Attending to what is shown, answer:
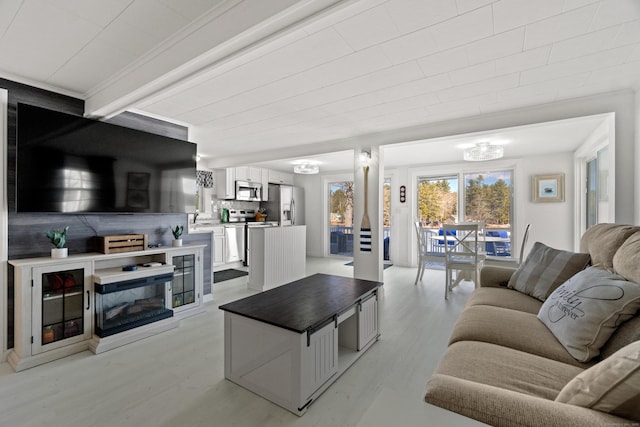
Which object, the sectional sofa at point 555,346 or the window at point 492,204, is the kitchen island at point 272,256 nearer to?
the sectional sofa at point 555,346

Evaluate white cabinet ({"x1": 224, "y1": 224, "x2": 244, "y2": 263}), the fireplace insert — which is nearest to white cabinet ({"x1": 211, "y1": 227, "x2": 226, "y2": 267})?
white cabinet ({"x1": 224, "y1": 224, "x2": 244, "y2": 263})

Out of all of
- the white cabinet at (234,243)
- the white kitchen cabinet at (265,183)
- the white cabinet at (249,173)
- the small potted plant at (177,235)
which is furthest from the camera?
the white kitchen cabinet at (265,183)

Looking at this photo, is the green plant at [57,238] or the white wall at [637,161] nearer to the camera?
the white wall at [637,161]

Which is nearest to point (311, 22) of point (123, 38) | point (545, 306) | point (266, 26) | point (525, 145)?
point (266, 26)

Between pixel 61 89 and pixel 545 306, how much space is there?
4.19 m

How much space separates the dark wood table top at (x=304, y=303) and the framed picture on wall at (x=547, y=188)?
4.25m

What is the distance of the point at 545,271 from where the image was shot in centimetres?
221

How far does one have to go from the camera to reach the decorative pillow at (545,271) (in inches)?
82.3

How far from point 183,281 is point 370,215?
8.18ft

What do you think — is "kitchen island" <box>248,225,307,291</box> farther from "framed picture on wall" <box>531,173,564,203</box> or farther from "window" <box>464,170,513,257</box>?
"framed picture on wall" <box>531,173,564,203</box>

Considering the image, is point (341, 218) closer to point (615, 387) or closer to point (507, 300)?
point (507, 300)

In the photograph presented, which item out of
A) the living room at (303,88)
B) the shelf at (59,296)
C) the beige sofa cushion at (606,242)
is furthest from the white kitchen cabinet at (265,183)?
the beige sofa cushion at (606,242)

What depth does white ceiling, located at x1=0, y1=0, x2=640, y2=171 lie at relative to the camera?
4.90 feet

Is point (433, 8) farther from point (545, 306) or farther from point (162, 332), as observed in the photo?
point (162, 332)
